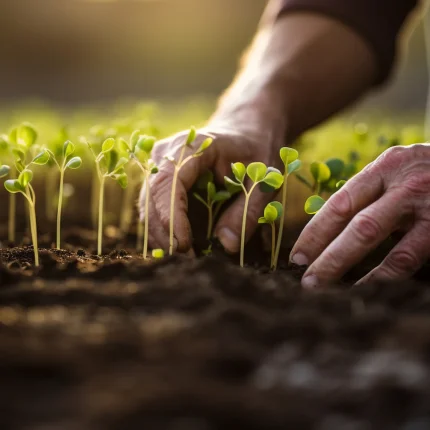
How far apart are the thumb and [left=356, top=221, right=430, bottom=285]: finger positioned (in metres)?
0.52

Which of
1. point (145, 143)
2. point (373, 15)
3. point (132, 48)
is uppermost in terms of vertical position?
point (373, 15)

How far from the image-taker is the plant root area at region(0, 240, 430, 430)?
0.78 m

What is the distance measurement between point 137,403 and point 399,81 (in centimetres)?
1601

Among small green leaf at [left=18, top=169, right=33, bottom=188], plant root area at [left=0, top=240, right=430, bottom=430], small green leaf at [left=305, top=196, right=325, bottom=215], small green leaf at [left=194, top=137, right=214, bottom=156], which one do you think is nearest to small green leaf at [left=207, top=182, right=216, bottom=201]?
small green leaf at [left=194, top=137, right=214, bottom=156]

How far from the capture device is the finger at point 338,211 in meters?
1.65

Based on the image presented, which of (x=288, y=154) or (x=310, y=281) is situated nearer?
(x=310, y=281)

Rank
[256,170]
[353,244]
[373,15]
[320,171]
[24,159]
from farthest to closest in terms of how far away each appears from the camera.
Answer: [373,15]
[320,171]
[24,159]
[256,170]
[353,244]

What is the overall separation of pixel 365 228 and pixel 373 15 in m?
1.74

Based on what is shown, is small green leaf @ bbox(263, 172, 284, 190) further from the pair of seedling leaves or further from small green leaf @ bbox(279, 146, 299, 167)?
the pair of seedling leaves

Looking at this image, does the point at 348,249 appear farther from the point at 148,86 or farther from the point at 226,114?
the point at 148,86

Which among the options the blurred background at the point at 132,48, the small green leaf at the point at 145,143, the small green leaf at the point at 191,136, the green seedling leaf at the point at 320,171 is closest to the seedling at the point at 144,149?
the small green leaf at the point at 145,143

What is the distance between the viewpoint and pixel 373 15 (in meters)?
2.91

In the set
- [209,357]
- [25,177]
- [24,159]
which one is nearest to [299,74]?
[24,159]

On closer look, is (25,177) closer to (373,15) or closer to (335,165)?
(335,165)
